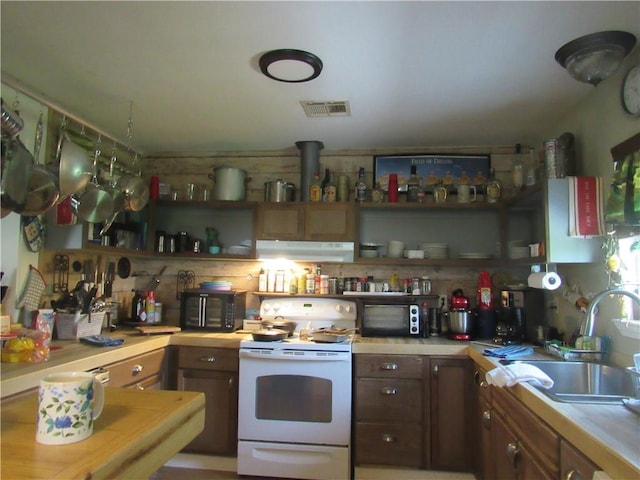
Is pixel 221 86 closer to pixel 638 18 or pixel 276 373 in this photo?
pixel 276 373

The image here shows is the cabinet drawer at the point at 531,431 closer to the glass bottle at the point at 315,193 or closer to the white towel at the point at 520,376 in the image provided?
the white towel at the point at 520,376

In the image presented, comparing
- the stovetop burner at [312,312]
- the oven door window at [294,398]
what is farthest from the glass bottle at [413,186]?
the oven door window at [294,398]

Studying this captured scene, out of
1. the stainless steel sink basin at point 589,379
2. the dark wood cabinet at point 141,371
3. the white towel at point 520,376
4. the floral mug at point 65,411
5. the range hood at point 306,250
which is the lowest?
the dark wood cabinet at point 141,371

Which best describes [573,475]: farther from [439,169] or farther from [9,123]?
[439,169]

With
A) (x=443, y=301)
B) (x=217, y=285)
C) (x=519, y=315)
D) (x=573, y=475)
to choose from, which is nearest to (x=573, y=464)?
(x=573, y=475)

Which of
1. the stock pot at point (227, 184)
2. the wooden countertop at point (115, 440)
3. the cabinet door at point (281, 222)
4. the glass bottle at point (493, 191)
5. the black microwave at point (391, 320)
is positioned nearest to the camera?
the wooden countertop at point (115, 440)

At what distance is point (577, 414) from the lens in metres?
1.35

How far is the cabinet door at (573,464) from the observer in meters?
1.21

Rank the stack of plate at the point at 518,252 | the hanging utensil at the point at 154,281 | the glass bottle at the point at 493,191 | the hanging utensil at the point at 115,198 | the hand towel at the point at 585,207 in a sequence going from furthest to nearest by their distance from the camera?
the hanging utensil at the point at 154,281, the glass bottle at the point at 493,191, the stack of plate at the point at 518,252, the hanging utensil at the point at 115,198, the hand towel at the point at 585,207

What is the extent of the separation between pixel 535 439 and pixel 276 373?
5.19 ft

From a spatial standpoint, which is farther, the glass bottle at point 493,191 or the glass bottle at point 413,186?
the glass bottle at point 413,186

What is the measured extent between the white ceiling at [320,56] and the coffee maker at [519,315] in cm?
116

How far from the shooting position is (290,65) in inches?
82.4

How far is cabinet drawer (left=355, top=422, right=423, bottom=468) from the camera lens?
2.65 metres
